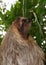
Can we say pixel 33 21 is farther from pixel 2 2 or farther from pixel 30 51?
pixel 2 2

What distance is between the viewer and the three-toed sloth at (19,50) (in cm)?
272

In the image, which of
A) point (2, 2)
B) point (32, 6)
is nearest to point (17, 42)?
point (32, 6)

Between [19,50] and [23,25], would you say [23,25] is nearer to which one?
[23,25]

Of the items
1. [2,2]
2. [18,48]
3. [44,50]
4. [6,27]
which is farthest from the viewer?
[2,2]

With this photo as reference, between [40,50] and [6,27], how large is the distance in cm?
45

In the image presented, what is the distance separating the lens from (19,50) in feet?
8.95

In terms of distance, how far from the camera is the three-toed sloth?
2719mm

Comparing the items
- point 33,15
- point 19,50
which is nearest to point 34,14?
point 33,15

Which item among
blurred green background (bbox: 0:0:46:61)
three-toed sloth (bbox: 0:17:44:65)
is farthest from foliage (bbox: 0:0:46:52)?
three-toed sloth (bbox: 0:17:44:65)

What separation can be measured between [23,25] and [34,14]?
0.45 ft

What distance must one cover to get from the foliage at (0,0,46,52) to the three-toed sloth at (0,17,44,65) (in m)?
0.12

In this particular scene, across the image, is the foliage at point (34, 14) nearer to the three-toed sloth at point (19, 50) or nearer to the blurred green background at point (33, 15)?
the blurred green background at point (33, 15)

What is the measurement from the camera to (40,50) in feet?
9.18

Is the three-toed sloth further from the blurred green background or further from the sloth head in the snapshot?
the blurred green background
